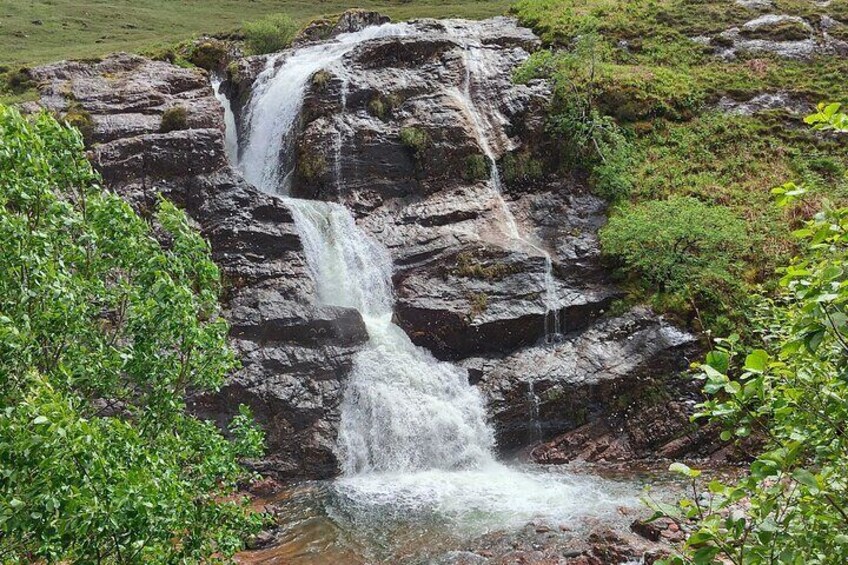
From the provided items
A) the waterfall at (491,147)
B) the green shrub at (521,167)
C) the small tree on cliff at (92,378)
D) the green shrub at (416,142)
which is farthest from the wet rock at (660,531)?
the green shrub at (416,142)

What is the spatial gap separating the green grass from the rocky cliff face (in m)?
26.1

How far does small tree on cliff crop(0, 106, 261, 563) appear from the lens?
380 cm

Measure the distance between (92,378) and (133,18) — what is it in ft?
277

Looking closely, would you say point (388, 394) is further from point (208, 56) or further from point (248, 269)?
point (208, 56)

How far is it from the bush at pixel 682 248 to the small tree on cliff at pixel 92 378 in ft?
55.2

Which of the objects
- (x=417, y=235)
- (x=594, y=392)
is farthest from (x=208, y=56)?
(x=594, y=392)

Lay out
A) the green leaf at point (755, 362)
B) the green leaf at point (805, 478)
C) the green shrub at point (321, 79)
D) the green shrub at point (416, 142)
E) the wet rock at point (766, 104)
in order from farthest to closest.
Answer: the wet rock at point (766, 104)
the green shrub at point (321, 79)
the green shrub at point (416, 142)
the green leaf at point (755, 362)
the green leaf at point (805, 478)

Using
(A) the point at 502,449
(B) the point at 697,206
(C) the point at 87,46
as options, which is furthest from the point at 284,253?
(C) the point at 87,46

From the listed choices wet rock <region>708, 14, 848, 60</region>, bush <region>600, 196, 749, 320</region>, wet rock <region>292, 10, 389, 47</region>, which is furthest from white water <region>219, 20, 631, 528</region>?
wet rock <region>708, 14, 848, 60</region>

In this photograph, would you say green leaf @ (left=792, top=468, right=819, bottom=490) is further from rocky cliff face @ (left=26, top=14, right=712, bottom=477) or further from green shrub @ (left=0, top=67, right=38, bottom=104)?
green shrub @ (left=0, top=67, right=38, bottom=104)

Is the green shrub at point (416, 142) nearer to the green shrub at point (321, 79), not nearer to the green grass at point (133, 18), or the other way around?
the green shrub at point (321, 79)

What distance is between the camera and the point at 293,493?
15.8 m

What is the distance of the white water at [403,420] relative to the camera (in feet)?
48.1

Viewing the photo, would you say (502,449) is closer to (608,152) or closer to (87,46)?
(608,152)
